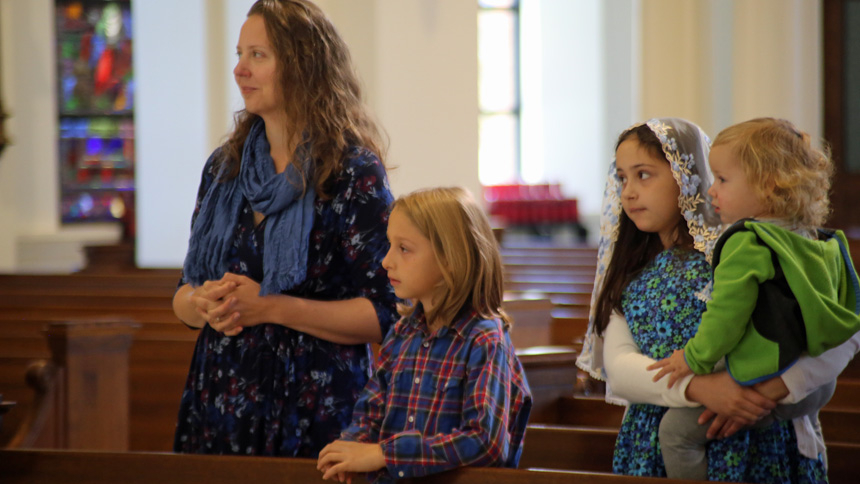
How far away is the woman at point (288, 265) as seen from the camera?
209 centimetres

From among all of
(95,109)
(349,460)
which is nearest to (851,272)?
(349,460)

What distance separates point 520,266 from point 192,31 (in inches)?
124

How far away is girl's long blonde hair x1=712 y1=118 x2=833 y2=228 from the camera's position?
195 cm

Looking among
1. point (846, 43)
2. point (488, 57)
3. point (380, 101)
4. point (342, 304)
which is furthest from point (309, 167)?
point (488, 57)

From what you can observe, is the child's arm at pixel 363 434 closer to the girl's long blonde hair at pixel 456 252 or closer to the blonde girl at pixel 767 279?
the girl's long blonde hair at pixel 456 252

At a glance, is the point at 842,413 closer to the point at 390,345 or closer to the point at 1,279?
the point at 390,345

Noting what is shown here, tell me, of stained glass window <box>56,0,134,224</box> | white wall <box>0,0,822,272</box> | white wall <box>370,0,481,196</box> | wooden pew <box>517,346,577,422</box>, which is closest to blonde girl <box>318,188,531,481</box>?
wooden pew <box>517,346,577,422</box>

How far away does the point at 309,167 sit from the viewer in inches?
84.0

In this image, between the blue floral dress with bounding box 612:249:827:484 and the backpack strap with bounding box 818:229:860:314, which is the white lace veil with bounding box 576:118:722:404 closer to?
the blue floral dress with bounding box 612:249:827:484

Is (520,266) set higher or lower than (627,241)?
lower

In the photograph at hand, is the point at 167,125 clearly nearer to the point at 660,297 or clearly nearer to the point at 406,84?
the point at 406,84

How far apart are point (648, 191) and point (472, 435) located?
0.66 m

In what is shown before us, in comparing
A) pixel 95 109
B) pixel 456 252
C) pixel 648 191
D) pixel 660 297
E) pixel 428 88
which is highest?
pixel 95 109

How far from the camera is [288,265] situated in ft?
6.75
